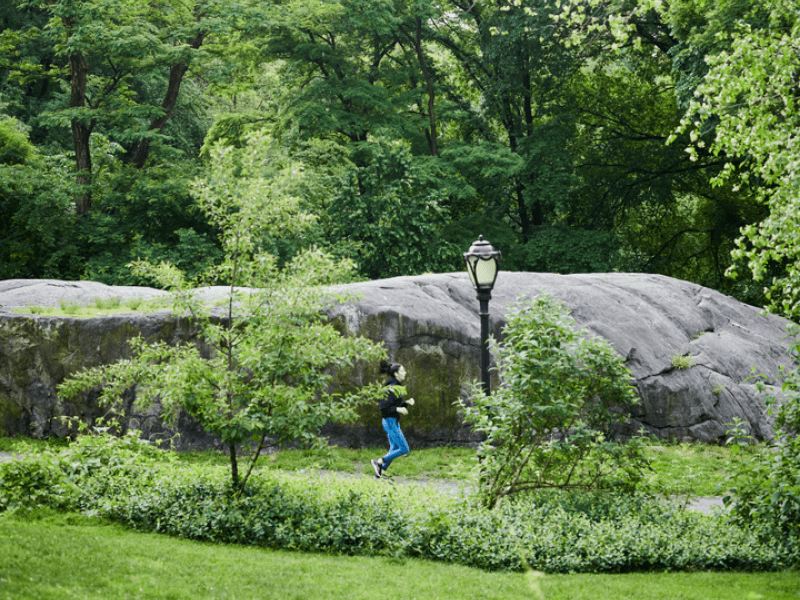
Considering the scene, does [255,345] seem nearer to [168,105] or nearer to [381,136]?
[381,136]

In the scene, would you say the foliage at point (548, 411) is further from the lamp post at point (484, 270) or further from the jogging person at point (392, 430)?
the jogging person at point (392, 430)

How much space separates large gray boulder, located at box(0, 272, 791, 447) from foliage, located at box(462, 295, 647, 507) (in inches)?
139

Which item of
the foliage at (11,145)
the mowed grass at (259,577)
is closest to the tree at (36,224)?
the foliage at (11,145)

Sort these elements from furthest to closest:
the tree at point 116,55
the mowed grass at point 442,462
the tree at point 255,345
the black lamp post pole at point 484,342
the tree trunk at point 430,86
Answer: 1. the tree trunk at point 430,86
2. the tree at point 116,55
3. the mowed grass at point 442,462
4. the black lamp post pole at point 484,342
5. the tree at point 255,345

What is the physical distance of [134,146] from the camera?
2547 centimetres

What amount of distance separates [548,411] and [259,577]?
3.34m

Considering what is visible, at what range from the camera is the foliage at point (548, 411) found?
7328mm

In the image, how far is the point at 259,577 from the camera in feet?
17.7

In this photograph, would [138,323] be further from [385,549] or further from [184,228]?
[184,228]

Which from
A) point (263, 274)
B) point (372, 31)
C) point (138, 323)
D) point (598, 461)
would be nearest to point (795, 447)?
point (598, 461)

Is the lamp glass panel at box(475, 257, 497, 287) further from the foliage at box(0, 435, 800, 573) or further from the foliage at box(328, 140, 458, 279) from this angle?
the foliage at box(328, 140, 458, 279)

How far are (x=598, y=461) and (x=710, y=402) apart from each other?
254 inches

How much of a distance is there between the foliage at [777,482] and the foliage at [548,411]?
1068mm

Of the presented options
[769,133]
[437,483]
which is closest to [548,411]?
[437,483]
